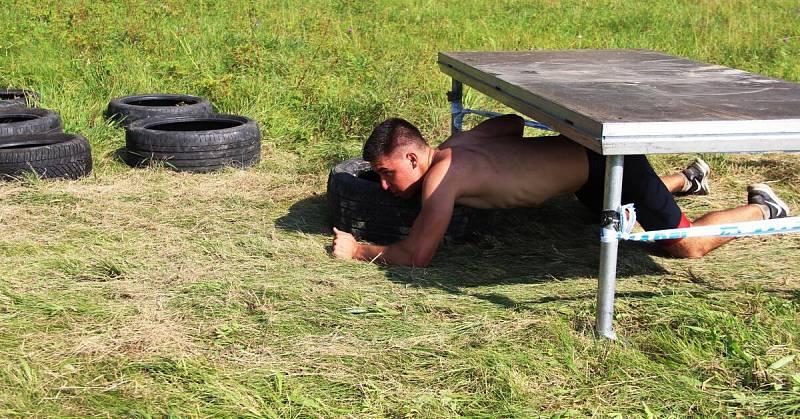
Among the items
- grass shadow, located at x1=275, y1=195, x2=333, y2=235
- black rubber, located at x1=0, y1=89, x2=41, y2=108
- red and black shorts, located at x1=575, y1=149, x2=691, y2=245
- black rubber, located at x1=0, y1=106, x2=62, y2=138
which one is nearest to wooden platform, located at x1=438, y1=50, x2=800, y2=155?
red and black shorts, located at x1=575, y1=149, x2=691, y2=245

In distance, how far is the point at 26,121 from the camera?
6707 millimetres

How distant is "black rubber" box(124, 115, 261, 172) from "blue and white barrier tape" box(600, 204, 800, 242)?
376 cm

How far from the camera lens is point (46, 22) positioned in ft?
32.6

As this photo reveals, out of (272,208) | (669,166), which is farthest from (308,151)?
(669,166)

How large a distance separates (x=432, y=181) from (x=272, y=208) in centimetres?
161

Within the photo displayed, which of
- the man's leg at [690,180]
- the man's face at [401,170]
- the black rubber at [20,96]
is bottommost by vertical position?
the man's leg at [690,180]

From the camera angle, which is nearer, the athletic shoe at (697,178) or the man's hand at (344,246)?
the man's hand at (344,246)

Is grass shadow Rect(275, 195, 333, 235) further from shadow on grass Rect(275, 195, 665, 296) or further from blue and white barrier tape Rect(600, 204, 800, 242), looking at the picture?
blue and white barrier tape Rect(600, 204, 800, 242)

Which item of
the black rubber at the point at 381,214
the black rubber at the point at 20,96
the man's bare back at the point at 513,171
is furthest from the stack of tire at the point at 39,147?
the man's bare back at the point at 513,171

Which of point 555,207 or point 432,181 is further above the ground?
point 432,181

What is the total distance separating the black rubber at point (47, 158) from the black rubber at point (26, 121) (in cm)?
14

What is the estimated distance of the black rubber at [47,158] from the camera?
6.00 m

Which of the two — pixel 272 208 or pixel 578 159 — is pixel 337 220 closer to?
pixel 272 208

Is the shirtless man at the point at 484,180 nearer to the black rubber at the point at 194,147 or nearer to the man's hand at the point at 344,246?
the man's hand at the point at 344,246
